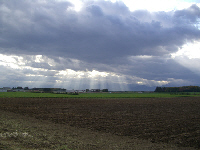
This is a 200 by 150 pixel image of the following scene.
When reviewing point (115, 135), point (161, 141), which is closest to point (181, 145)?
point (161, 141)

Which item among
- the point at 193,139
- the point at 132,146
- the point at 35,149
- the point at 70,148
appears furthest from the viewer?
the point at 193,139

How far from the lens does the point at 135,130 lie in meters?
17.0

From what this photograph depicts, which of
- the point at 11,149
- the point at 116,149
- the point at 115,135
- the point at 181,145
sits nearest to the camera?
the point at 11,149

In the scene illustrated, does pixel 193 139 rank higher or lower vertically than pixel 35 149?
lower

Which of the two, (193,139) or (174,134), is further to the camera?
(174,134)

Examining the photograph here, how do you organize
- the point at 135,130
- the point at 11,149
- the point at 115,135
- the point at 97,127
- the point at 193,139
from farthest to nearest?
1. the point at 97,127
2. the point at 135,130
3. the point at 115,135
4. the point at 193,139
5. the point at 11,149

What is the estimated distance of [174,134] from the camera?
1577 cm

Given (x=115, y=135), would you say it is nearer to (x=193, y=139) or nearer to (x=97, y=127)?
(x=97, y=127)

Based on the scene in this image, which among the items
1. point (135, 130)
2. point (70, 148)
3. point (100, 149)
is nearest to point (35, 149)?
point (70, 148)

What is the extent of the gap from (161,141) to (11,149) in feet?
34.8

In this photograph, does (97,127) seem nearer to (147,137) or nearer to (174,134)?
(147,137)

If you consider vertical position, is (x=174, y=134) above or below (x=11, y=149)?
below

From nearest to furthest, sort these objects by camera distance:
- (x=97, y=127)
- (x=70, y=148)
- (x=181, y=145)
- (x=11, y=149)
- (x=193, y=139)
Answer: (x=11, y=149)
(x=70, y=148)
(x=181, y=145)
(x=193, y=139)
(x=97, y=127)

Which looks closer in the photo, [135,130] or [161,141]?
[161,141]
